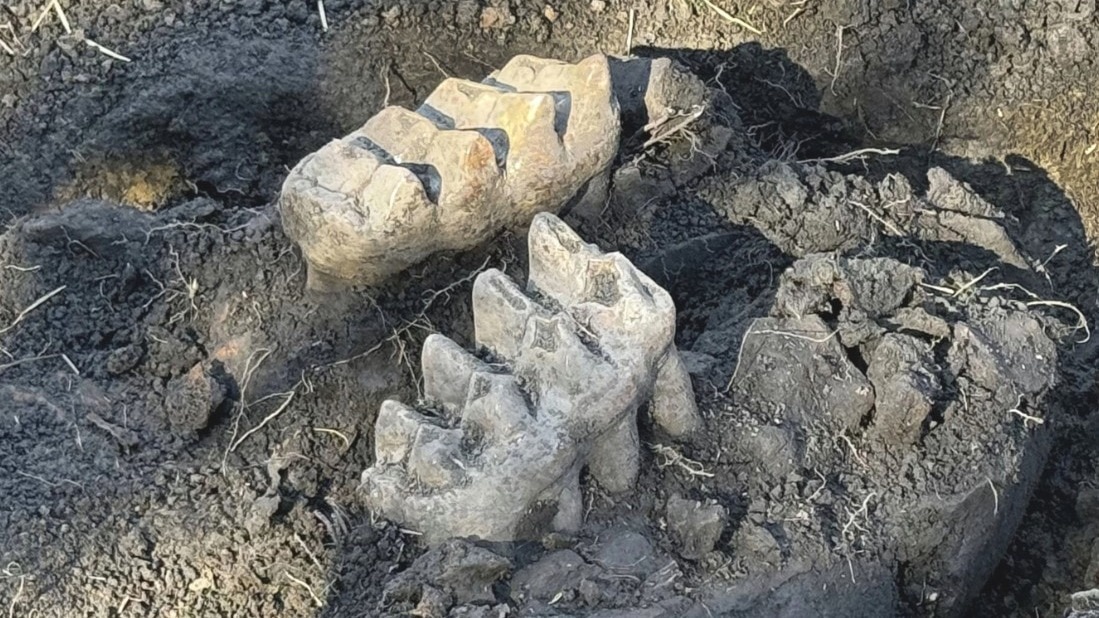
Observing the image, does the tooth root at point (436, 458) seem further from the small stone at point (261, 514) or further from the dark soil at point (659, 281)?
the small stone at point (261, 514)

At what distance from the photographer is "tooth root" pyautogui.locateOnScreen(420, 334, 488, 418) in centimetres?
213

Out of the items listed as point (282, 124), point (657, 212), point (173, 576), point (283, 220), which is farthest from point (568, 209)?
point (173, 576)

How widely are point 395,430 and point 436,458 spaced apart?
0.11 metres

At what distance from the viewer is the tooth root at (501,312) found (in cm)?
213

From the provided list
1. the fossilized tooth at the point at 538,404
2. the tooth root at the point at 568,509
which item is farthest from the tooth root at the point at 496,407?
the tooth root at the point at 568,509

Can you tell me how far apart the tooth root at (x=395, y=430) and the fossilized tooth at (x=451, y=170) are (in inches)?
11.6

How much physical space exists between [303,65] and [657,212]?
2.75 ft

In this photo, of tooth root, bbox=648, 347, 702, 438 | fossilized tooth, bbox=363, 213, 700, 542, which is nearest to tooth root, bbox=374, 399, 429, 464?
fossilized tooth, bbox=363, 213, 700, 542

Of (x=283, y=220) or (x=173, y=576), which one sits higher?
(x=283, y=220)

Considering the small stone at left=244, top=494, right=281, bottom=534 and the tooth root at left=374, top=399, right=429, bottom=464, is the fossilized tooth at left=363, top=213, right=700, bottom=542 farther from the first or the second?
the small stone at left=244, top=494, right=281, bottom=534

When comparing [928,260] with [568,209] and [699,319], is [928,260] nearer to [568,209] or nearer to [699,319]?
[699,319]

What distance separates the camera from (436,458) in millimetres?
2055

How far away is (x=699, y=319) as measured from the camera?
2561mm

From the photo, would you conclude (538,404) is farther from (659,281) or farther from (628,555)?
(659,281)
